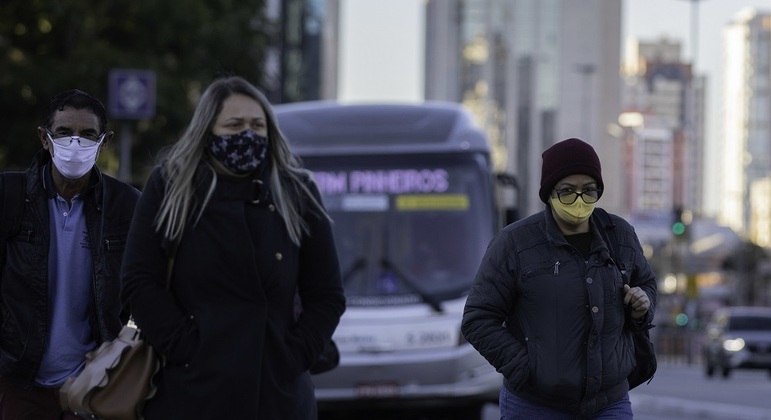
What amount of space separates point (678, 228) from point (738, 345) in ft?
12.0

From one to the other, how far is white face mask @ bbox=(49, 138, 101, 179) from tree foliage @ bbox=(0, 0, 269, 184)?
20.0m

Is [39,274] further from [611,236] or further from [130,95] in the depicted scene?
[130,95]

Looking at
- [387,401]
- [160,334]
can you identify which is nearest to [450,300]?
[387,401]

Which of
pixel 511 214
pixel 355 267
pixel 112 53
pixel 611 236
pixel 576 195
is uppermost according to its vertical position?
pixel 112 53

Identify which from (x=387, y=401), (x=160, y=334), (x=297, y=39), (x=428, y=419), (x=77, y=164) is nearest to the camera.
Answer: (x=160, y=334)

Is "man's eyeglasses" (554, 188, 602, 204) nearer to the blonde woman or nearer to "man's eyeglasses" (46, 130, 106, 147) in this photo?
the blonde woman

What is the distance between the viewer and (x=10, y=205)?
6047mm

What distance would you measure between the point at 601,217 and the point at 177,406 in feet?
5.26

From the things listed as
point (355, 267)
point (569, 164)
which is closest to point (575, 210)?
point (569, 164)

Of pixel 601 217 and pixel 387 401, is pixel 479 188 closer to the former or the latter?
pixel 387 401

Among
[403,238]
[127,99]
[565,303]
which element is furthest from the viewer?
[127,99]

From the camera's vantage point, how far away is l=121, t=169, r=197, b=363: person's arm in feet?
17.3

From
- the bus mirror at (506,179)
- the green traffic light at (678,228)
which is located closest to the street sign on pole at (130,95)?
the bus mirror at (506,179)

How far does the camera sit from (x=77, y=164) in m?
6.01
